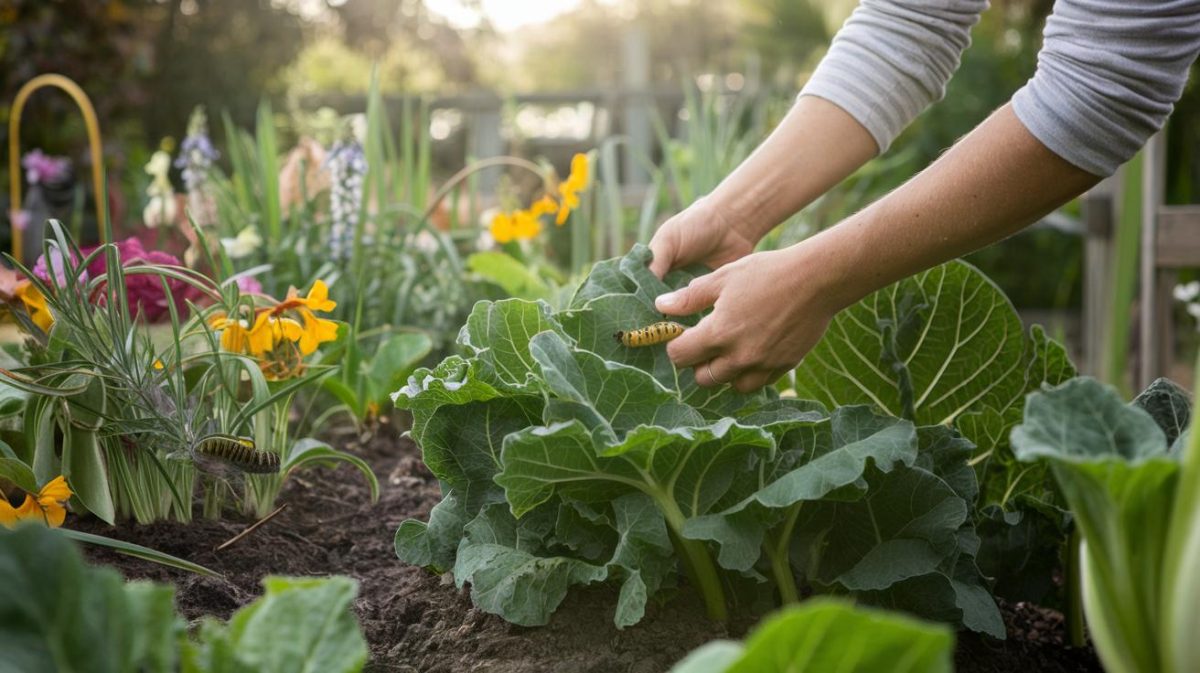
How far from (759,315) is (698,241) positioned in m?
0.27

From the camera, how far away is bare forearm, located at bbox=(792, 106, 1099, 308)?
1019mm

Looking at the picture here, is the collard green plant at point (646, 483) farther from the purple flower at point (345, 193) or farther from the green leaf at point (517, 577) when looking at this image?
the purple flower at point (345, 193)

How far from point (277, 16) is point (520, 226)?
6604mm

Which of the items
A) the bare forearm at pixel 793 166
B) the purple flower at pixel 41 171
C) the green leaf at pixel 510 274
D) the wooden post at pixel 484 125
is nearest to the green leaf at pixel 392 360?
the green leaf at pixel 510 274

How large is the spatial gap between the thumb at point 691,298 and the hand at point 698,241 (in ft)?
0.32

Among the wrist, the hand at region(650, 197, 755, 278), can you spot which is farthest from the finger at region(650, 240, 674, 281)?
the wrist

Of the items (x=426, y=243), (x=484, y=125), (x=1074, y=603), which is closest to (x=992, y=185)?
(x=1074, y=603)

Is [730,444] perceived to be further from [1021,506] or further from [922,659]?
[1021,506]

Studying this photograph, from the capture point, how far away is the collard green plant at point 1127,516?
67 cm

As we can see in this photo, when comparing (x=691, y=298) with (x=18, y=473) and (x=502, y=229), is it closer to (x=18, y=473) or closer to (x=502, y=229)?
(x=18, y=473)

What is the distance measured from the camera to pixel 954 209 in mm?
1032

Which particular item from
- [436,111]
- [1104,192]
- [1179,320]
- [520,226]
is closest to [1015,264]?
[1179,320]

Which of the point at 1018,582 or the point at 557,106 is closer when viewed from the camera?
the point at 1018,582

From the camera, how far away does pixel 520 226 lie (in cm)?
249
